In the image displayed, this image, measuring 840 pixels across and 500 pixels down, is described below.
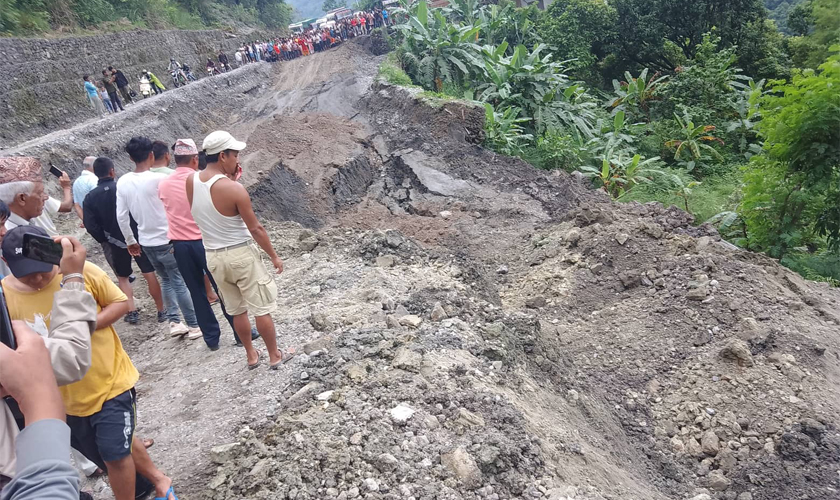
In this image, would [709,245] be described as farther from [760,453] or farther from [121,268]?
[121,268]

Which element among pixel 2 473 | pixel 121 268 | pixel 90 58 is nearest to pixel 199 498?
pixel 2 473

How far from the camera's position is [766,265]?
19.3 feet

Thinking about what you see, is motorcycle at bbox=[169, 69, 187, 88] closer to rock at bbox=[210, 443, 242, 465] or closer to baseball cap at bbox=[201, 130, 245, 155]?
baseball cap at bbox=[201, 130, 245, 155]

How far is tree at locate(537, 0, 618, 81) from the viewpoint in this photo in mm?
18781

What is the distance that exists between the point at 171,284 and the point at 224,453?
2.22 metres

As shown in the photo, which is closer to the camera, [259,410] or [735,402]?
[259,410]

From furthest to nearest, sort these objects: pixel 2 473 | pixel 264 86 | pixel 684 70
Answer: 1. pixel 264 86
2. pixel 684 70
3. pixel 2 473

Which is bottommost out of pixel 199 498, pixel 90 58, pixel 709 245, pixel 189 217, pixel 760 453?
pixel 760 453

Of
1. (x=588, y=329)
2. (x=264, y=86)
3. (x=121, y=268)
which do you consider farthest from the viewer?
(x=264, y=86)

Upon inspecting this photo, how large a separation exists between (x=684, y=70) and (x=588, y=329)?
1240 cm

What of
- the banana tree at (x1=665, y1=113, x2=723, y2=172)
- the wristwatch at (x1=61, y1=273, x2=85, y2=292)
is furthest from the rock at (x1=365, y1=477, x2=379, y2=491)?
the banana tree at (x1=665, y1=113, x2=723, y2=172)

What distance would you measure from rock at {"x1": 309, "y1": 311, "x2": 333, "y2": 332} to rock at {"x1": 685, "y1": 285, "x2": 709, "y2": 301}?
3.64 metres

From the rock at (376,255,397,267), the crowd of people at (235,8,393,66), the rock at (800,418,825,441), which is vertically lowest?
the rock at (800,418,825,441)

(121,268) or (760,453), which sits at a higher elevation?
(121,268)
